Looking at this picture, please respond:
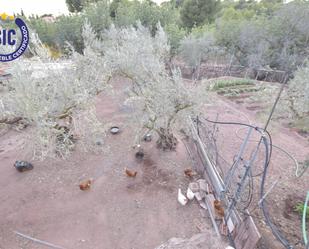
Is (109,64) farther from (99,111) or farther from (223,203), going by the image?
(223,203)

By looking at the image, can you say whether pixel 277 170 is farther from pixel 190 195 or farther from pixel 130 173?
pixel 130 173

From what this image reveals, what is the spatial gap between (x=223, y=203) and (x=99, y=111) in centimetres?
598

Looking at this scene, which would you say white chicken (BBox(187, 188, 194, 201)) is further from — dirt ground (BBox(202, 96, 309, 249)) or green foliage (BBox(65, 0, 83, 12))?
green foliage (BBox(65, 0, 83, 12))

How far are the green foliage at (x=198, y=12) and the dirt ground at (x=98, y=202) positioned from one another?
61.3ft

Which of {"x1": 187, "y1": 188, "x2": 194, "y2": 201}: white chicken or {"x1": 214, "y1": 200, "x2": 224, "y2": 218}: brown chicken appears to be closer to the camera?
{"x1": 214, "y1": 200, "x2": 224, "y2": 218}: brown chicken

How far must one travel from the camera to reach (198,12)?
1947 cm

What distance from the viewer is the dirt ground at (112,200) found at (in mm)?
3307

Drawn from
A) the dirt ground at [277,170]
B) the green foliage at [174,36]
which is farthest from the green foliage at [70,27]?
the dirt ground at [277,170]

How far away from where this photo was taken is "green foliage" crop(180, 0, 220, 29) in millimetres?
19094

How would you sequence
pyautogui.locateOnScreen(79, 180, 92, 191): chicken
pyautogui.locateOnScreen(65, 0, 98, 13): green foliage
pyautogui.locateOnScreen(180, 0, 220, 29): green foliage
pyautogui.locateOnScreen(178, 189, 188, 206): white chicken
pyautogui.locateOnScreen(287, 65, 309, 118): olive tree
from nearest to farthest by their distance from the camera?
pyautogui.locateOnScreen(178, 189, 188, 206): white chicken, pyautogui.locateOnScreen(79, 180, 92, 191): chicken, pyautogui.locateOnScreen(287, 65, 309, 118): olive tree, pyautogui.locateOnScreen(180, 0, 220, 29): green foliage, pyautogui.locateOnScreen(65, 0, 98, 13): green foliage

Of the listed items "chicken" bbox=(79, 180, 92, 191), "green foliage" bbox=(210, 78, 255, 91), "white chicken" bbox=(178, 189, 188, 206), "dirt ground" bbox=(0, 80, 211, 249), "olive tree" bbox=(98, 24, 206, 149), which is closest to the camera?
"dirt ground" bbox=(0, 80, 211, 249)

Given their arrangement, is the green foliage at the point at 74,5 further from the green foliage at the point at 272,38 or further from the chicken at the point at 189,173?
the chicken at the point at 189,173

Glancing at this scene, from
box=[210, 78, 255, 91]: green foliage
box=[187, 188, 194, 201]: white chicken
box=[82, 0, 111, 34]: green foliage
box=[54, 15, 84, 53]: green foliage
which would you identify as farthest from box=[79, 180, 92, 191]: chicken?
box=[82, 0, 111, 34]: green foliage

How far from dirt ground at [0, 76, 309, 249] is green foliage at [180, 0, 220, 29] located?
18.1 meters
